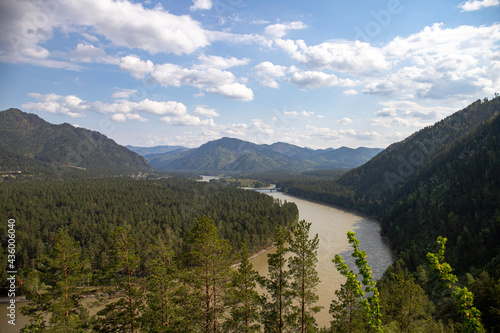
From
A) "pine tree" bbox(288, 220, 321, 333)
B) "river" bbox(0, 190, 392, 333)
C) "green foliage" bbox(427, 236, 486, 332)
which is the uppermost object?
"green foliage" bbox(427, 236, 486, 332)

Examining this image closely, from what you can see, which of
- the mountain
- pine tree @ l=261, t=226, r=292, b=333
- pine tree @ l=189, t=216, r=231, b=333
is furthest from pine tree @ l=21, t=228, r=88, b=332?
the mountain

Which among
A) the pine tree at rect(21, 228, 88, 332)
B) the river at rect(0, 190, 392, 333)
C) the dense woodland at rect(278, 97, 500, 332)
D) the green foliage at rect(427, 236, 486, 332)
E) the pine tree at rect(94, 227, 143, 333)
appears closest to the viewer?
the green foliage at rect(427, 236, 486, 332)

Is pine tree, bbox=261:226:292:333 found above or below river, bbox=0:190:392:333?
above

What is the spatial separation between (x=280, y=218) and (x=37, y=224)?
71692mm

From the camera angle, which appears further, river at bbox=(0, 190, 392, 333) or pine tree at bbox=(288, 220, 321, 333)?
river at bbox=(0, 190, 392, 333)

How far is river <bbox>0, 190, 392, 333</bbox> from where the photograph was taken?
141 feet

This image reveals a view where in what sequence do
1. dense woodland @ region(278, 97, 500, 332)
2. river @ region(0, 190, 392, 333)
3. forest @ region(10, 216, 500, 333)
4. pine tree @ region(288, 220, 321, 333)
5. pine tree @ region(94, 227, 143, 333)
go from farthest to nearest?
river @ region(0, 190, 392, 333) < dense woodland @ region(278, 97, 500, 332) < pine tree @ region(94, 227, 143, 333) < pine tree @ region(288, 220, 321, 333) < forest @ region(10, 216, 500, 333)

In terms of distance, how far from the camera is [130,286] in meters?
21.2

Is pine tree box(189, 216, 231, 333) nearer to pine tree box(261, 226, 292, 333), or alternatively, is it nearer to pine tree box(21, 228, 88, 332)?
pine tree box(261, 226, 292, 333)

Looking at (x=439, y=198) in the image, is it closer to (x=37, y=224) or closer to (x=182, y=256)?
(x=182, y=256)

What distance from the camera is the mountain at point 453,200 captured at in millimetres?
50938

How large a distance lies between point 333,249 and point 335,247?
6.19 feet

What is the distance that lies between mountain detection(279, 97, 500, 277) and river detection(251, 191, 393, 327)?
5226 mm

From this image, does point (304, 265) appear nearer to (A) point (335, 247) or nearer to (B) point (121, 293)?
(B) point (121, 293)
